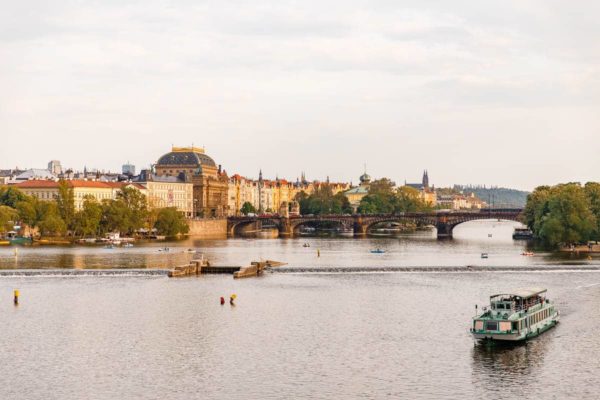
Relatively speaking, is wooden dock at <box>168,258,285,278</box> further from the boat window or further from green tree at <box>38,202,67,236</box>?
green tree at <box>38,202,67,236</box>

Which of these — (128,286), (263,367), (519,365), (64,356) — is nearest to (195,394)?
(263,367)

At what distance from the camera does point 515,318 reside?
6138cm

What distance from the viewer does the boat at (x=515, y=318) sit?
198ft

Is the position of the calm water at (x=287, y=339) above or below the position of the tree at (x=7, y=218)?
below

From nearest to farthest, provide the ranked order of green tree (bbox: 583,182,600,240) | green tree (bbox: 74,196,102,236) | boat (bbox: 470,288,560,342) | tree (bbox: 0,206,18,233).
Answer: boat (bbox: 470,288,560,342) < green tree (bbox: 583,182,600,240) < tree (bbox: 0,206,18,233) < green tree (bbox: 74,196,102,236)

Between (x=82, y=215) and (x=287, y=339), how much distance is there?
11339cm

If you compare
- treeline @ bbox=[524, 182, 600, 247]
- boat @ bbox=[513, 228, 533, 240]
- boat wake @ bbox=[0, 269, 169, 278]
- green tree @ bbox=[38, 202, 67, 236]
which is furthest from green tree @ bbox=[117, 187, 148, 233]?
boat wake @ bbox=[0, 269, 169, 278]

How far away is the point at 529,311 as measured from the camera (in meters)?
64.2

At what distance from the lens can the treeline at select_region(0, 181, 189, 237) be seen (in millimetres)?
166275

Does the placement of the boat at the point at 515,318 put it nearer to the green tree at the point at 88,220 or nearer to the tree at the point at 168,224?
the green tree at the point at 88,220

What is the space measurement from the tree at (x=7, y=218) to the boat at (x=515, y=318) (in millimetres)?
110628

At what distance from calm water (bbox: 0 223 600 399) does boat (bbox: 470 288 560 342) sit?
1.07 metres

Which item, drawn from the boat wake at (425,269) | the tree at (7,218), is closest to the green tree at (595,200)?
the boat wake at (425,269)

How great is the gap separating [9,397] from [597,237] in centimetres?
10249
